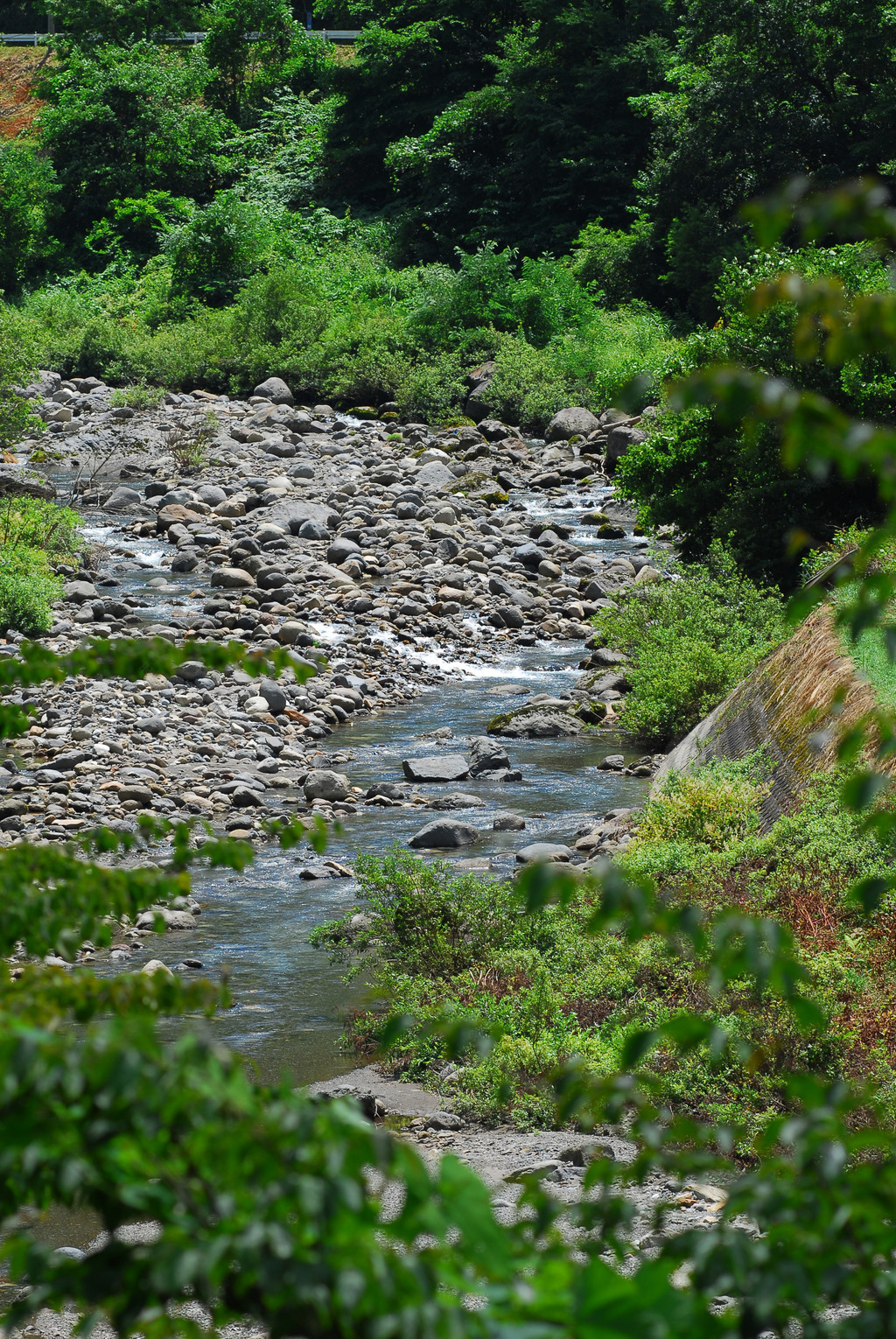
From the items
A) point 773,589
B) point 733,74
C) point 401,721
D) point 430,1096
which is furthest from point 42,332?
point 430,1096

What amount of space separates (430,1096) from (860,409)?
366 inches

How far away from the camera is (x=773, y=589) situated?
1243 cm

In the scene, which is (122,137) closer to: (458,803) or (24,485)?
(24,485)

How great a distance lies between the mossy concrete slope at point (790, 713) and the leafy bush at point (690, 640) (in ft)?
4.85

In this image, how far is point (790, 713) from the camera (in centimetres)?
812

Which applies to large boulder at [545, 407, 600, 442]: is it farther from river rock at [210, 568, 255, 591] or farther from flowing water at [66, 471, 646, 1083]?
river rock at [210, 568, 255, 591]

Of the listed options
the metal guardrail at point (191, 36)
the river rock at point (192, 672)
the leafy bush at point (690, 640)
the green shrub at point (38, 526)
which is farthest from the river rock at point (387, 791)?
the metal guardrail at point (191, 36)

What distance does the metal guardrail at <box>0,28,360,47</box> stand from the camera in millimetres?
45344

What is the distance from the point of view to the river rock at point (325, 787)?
35.5ft

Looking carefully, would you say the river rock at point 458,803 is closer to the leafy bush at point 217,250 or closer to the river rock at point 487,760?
the river rock at point 487,760

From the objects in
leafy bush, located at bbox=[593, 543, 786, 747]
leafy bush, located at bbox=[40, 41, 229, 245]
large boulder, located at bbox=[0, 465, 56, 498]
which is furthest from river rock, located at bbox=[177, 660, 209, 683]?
leafy bush, located at bbox=[40, 41, 229, 245]

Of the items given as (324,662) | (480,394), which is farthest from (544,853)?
(480,394)

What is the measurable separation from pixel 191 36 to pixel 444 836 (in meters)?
45.0

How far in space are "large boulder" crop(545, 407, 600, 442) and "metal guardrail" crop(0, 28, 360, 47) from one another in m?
24.6
